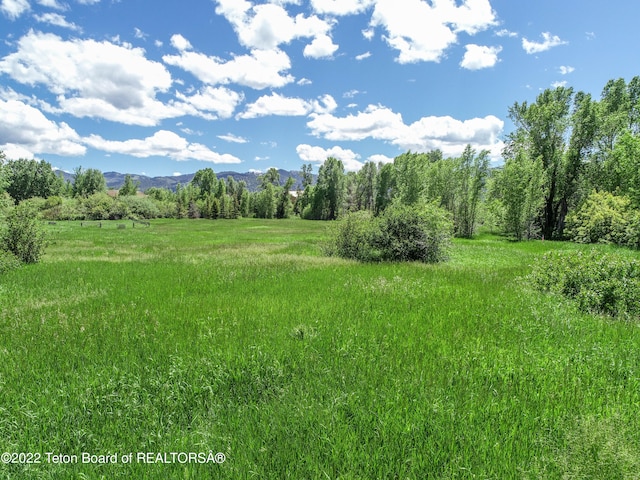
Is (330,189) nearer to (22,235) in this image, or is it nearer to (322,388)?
(22,235)

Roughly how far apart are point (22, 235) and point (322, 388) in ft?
62.3

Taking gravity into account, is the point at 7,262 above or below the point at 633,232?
below

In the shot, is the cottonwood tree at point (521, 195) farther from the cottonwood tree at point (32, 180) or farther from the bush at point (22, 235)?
the cottonwood tree at point (32, 180)

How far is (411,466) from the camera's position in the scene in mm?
2861

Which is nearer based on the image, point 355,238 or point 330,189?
point 355,238

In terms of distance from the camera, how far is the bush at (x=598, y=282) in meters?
7.55

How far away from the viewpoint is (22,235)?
1545 cm

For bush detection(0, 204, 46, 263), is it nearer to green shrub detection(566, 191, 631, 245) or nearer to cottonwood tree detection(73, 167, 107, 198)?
green shrub detection(566, 191, 631, 245)

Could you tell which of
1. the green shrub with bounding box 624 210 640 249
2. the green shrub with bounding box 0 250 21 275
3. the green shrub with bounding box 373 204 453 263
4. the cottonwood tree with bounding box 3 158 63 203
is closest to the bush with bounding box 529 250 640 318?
the green shrub with bounding box 373 204 453 263

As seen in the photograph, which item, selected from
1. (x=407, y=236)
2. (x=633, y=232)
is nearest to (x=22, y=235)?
(x=407, y=236)

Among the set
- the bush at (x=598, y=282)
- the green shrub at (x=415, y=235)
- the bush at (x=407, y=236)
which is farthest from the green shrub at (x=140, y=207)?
the bush at (x=598, y=282)

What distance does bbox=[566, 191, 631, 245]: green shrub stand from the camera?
86.4ft

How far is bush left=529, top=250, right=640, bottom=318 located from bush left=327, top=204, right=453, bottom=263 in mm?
8109

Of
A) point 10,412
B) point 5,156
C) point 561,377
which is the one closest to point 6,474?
point 10,412
